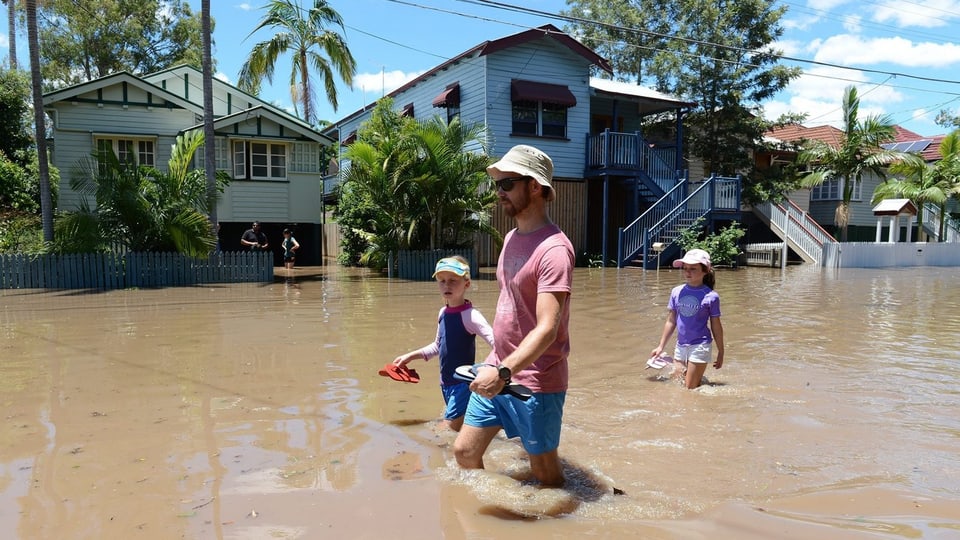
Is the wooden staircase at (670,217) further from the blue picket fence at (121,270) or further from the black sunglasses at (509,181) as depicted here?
the black sunglasses at (509,181)

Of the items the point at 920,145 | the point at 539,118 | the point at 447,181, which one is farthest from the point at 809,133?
the point at 447,181

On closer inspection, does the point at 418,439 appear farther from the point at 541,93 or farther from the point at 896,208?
the point at 896,208

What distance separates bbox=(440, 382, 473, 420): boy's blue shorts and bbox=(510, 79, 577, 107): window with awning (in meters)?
17.7

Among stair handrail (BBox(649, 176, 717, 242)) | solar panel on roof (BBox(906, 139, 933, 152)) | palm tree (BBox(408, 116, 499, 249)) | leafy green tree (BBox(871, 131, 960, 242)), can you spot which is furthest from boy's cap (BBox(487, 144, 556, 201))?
solar panel on roof (BBox(906, 139, 933, 152))

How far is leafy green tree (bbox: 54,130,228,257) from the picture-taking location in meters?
14.2

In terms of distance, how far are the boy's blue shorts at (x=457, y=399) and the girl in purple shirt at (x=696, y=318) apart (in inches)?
86.1

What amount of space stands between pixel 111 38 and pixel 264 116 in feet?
69.4

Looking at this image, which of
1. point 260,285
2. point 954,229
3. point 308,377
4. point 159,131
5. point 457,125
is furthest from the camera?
point 954,229

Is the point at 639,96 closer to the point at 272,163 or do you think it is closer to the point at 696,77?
the point at 696,77

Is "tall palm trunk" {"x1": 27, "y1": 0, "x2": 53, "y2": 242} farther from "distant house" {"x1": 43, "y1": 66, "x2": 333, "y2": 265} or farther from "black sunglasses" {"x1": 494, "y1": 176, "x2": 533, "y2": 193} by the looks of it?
"black sunglasses" {"x1": 494, "y1": 176, "x2": 533, "y2": 193}

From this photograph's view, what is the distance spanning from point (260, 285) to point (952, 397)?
13.1 metres

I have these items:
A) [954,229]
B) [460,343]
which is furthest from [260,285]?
[954,229]

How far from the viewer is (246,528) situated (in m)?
3.16

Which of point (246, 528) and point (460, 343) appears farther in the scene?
point (460, 343)
